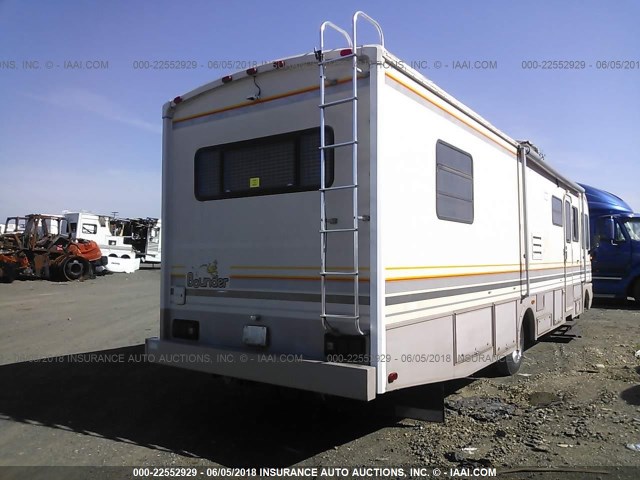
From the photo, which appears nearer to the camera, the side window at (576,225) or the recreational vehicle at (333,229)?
the recreational vehicle at (333,229)

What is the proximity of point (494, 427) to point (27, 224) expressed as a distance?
2095 centimetres

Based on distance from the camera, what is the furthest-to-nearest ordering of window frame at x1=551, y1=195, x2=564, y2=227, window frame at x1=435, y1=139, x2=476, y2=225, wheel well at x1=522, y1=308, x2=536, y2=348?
window frame at x1=551, y1=195, x2=564, y2=227 → wheel well at x1=522, y1=308, x2=536, y2=348 → window frame at x1=435, y1=139, x2=476, y2=225

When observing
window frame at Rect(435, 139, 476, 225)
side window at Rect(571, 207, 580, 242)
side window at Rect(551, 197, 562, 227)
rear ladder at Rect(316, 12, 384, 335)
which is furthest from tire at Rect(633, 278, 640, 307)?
rear ladder at Rect(316, 12, 384, 335)

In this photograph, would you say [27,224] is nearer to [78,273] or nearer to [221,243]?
[78,273]

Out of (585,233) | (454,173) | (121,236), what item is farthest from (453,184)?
(121,236)

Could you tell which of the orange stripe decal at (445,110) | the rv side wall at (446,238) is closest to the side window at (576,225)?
the rv side wall at (446,238)

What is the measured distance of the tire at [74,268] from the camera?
19853 mm

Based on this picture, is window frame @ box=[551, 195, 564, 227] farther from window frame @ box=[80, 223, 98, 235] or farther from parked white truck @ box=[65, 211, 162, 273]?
window frame @ box=[80, 223, 98, 235]

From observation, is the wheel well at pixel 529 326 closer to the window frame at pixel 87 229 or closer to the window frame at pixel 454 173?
the window frame at pixel 454 173

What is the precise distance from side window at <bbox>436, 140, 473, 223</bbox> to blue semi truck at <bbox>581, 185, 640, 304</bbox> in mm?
9263

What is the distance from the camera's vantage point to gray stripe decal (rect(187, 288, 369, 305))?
397 cm

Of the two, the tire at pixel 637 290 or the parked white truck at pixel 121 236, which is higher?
the parked white truck at pixel 121 236

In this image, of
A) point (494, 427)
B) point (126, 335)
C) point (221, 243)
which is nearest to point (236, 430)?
point (221, 243)

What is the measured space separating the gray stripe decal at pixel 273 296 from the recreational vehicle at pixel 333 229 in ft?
0.04
